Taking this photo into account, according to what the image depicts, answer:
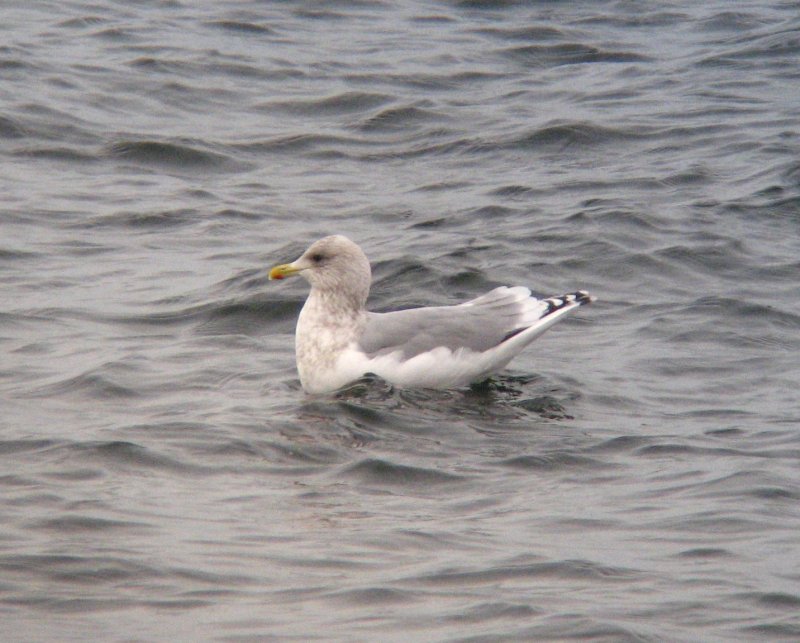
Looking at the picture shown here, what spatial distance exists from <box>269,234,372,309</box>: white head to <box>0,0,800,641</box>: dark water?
A: 1.92 feet

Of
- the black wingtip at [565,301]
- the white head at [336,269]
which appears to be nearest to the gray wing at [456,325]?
the black wingtip at [565,301]

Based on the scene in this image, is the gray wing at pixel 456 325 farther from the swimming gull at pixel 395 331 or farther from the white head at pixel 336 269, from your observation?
the white head at pixel 336 269

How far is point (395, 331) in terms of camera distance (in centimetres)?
876

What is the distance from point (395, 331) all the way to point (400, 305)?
1.87 m

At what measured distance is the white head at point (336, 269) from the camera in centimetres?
902

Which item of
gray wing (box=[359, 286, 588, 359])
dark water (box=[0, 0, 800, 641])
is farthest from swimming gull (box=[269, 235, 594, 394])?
dark water (box=[0, 0, 800, 641])

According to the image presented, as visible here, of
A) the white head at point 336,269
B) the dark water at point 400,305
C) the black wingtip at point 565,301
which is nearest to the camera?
the dark water at point 400,305

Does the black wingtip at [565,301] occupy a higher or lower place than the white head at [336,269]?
lower

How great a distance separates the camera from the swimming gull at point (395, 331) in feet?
28.4

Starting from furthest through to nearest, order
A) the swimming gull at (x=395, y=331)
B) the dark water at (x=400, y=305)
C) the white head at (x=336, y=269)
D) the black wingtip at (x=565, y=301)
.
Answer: the black wingtip at (x=565, y=301), the white head at (x=336, y=269), the swimming gull at (x=395, y=331), the dark water at (x=400, y=305)

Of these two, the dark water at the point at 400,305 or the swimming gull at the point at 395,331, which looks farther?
the swimming gull at the point at 395,331

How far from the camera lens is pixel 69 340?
30.6 ft

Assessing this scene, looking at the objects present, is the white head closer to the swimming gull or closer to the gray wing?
the swimming gull

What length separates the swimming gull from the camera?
28.4ft
